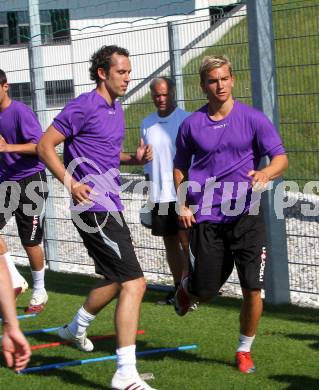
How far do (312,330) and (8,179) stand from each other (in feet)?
10.6

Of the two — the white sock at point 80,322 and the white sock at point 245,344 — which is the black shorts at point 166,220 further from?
the white sock at point 245,344

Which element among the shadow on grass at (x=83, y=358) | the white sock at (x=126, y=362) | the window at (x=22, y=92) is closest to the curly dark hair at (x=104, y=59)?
the white sock at (x=126, y=362)

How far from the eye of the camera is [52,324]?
8.58m

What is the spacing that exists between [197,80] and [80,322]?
3.66m

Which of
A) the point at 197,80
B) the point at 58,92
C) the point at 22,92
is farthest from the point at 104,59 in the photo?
the point at 22,92

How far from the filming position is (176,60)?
9.84 meters

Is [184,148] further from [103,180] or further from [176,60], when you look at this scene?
[176,60]

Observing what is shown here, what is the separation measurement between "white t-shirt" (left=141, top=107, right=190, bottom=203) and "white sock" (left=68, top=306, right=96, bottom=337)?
7.98 feet

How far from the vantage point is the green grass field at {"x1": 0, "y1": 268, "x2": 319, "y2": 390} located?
643cm

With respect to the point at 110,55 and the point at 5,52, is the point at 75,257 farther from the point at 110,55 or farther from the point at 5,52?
the point at 110,55

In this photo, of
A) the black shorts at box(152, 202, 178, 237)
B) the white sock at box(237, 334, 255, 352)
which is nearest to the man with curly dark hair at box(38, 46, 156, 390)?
the white sock at box(237, 334, 255, 352)

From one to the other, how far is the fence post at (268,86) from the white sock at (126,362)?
295cm

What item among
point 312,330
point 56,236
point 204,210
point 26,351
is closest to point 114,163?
point 204,210

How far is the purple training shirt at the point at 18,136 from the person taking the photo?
890cm
